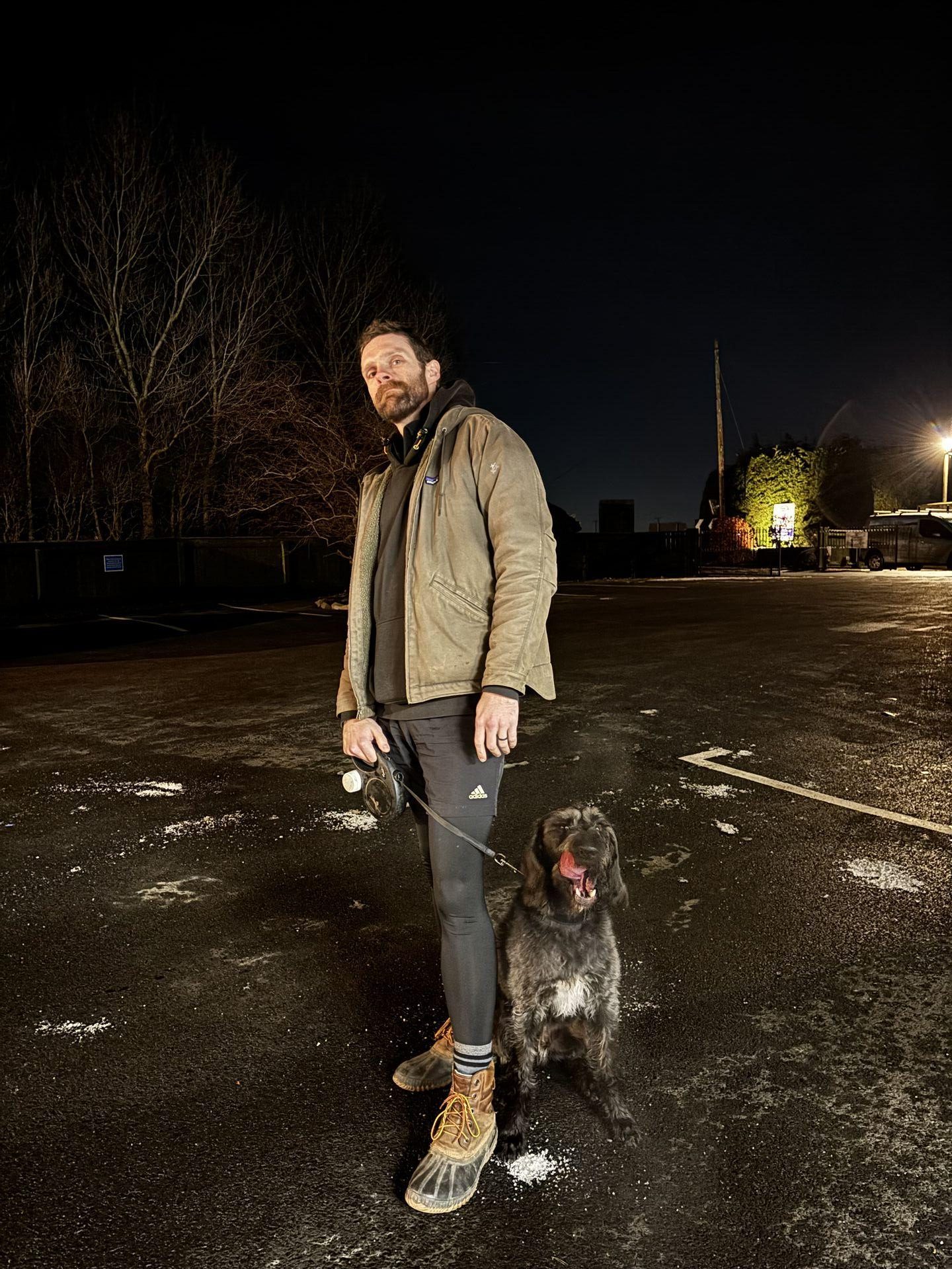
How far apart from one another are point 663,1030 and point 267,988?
1.45 meters

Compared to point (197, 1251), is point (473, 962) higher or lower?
higher

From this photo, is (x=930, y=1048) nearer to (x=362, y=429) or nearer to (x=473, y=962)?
(x=473, y=962)

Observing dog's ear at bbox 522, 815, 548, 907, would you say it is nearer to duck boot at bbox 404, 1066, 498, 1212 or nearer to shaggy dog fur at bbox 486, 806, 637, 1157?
shaggy dog fur at bbox 486, 806, 637, 1157

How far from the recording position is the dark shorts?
2.28 meters

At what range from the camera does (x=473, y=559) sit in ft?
7.60

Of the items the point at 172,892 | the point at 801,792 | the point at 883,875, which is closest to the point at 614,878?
the point at 883,875

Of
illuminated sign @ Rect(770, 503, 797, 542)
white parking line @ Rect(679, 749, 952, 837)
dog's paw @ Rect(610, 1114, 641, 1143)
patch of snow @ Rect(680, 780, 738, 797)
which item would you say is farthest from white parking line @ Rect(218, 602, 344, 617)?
illuminated sign @ Rect(770, 503, 797, 542)

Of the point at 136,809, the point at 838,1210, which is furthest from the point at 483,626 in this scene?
the point at 136,809

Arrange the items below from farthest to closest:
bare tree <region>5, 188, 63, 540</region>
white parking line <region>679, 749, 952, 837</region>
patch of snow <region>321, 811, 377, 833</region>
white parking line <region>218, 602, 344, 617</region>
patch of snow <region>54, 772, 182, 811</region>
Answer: bare tree <region>5, 188, 63, 540</region> → white parking line <region>218, 602, 344, 617</region> → patch of snow <region>54, 772, 182, 811</region> → patch of snow <region>321, 811, 377, 833</region> → white parking line <region>679, 749, 952, 837</region>

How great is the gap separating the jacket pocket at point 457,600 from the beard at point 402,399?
1.74 ft

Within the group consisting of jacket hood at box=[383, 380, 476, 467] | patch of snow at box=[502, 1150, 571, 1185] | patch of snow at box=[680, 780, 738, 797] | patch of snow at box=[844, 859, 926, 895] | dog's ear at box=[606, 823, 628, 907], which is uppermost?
jacket hood at box=[383, 380, 476, 467]

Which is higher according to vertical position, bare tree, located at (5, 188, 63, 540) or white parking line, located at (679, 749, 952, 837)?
bare tree, located at (5, 188, 63, 540)

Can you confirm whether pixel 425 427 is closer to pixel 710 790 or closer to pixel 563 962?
pixel 563 962

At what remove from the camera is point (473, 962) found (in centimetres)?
231
